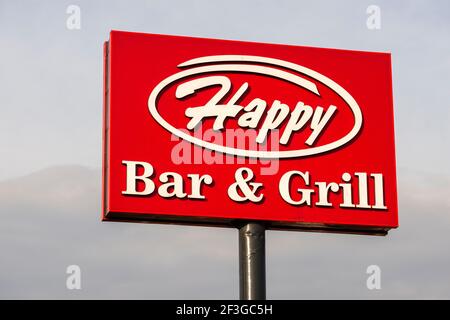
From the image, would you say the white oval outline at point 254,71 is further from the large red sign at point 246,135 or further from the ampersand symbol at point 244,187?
the ampersand symbol at point 244,187

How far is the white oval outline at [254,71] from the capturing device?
20.3 meters

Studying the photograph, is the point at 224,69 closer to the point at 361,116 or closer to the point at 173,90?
the point at 173,90

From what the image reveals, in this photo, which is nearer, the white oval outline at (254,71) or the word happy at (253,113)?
the white oval outline at (254,71)

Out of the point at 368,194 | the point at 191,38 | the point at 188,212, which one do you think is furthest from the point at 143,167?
the point at 368,194

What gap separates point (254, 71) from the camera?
21.0 m

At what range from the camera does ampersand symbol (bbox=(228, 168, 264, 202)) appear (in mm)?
20125

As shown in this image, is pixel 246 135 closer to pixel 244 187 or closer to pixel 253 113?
pixel 253 113

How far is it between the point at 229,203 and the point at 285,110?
6.21 ft

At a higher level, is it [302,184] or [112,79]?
[112,79]

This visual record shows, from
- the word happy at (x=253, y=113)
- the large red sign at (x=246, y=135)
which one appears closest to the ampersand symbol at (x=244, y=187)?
the large red sign at (x=246, y=135)

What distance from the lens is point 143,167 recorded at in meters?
19.9

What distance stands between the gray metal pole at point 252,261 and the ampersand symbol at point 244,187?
411 millimetres

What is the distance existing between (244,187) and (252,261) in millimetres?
1223
